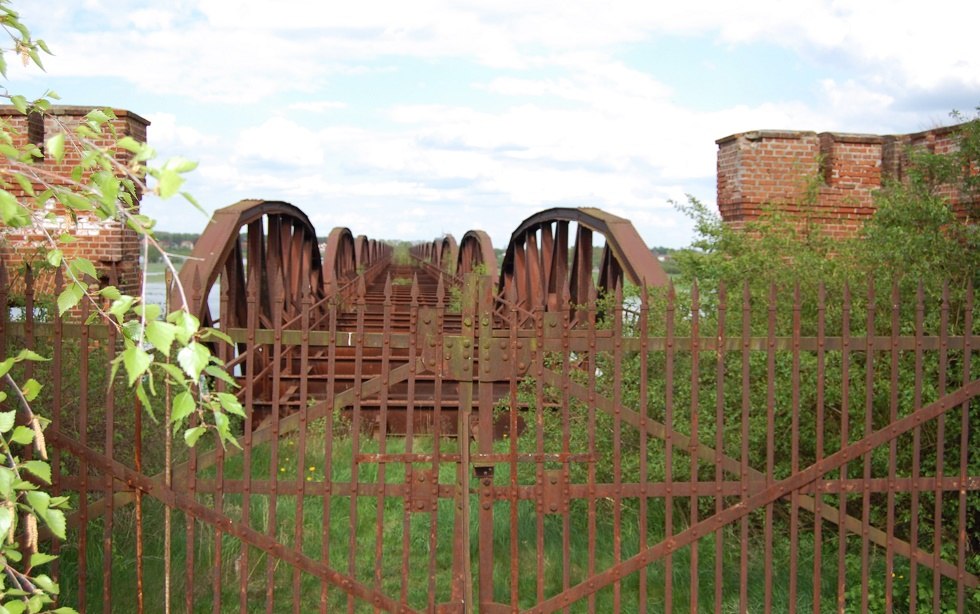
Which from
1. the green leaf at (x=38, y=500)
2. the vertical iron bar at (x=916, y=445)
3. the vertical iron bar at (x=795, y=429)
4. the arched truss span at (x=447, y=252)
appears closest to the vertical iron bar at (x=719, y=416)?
the vertical iron bar at (x=795, y=429)

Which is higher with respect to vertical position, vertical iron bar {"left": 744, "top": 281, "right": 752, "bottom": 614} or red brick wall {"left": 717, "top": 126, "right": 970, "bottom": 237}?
red brick wall {"left": 717, "top": 126, "right": 970, "bottom": 237}

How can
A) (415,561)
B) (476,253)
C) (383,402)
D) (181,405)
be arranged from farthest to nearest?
(476,253) → (415,561) → (383,402) → (181,405)

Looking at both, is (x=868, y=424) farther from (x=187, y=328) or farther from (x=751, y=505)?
(x=187, y=328)

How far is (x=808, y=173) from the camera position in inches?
459

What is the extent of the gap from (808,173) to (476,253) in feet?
31.7

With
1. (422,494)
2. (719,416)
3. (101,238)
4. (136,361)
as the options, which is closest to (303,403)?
(422,494)

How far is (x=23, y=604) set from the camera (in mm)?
2930

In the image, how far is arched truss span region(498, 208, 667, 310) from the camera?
939 cm

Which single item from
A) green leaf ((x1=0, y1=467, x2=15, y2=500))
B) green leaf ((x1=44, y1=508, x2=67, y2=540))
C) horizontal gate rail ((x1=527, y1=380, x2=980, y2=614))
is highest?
green leaf ((x1=0, y1=467, x2=15, y2=500))

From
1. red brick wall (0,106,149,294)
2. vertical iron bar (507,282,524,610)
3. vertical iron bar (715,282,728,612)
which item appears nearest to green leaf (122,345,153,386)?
vertical iron bar (507,282,524,610)

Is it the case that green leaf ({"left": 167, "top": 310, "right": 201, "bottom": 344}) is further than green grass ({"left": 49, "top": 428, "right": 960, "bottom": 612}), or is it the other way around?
green grass ({"left": 49, "top": 428, "right": 960, "bottom": 612})

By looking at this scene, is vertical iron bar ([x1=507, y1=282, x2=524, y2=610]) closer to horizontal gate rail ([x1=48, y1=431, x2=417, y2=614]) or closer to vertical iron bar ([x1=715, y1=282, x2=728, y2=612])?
vertical iron bar ([x1=715, y1=282, x2=728, y2=612])

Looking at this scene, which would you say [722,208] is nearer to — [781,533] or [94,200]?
[781,533]

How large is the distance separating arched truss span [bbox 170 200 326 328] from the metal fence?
1.13 meters
